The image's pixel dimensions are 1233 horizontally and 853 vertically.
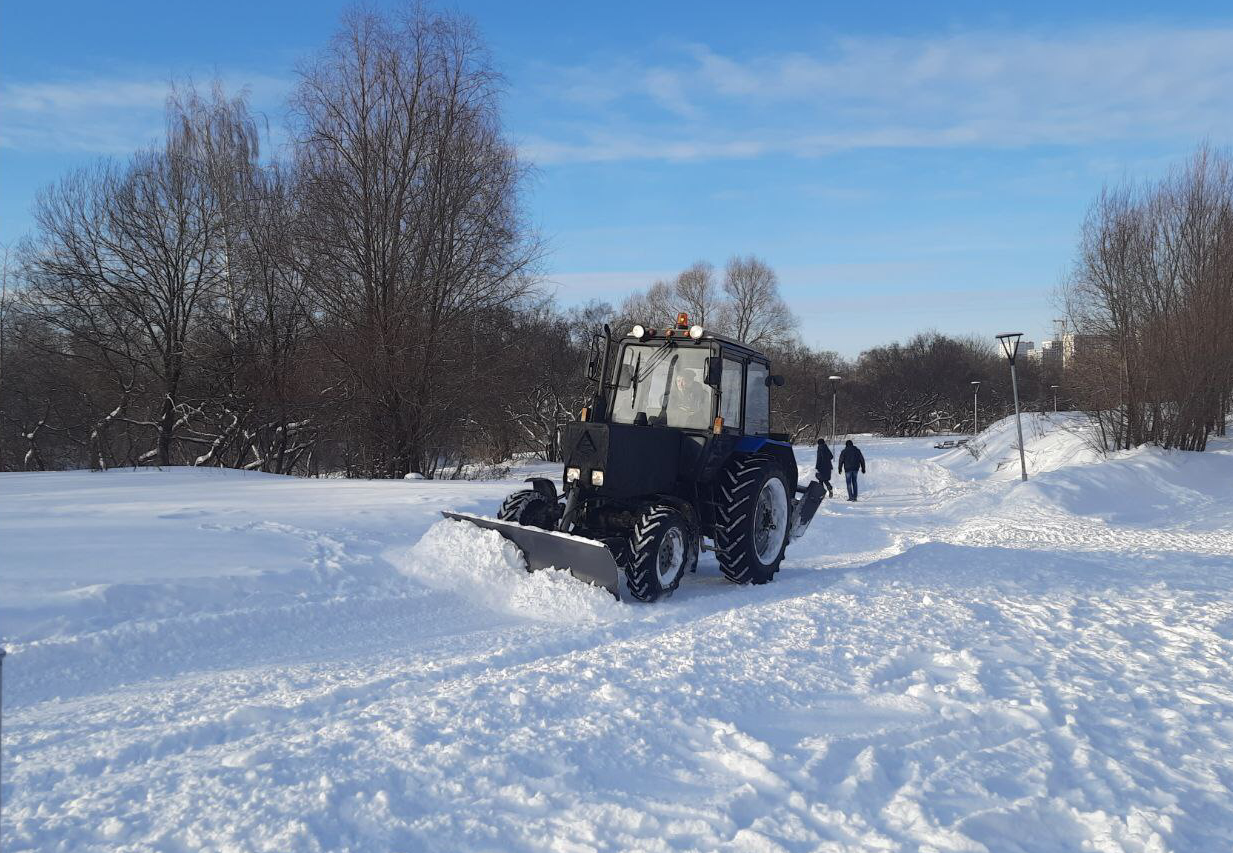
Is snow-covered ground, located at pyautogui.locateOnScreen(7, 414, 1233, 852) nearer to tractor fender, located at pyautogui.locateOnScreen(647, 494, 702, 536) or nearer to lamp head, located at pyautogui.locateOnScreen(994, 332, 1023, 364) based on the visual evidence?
tractor fender, located at pyautogui.locateOnScreen(647, 494, 702, 536)

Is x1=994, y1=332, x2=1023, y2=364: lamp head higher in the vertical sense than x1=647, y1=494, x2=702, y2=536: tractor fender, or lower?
higher

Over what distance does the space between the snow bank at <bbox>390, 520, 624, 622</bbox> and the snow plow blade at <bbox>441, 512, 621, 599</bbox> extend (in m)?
0.06

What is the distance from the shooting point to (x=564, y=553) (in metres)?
6.96

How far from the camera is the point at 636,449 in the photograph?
7406 millimetres

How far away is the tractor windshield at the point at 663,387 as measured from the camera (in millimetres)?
8195

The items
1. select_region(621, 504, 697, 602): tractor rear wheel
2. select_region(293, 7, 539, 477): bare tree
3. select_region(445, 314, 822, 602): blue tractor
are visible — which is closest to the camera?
select_region(621, 504, 697, 602): tractor rear wheel

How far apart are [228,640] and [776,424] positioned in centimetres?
4371

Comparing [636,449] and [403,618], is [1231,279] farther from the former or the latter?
[403,618]

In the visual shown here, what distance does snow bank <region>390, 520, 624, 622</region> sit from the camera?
6512 mm

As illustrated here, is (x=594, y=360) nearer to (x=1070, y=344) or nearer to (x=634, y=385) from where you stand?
(x=634, y=385)

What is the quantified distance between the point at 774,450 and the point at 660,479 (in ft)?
6.26

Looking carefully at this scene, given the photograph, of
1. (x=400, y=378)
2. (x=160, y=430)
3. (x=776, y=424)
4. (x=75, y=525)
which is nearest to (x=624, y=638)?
(x=75, y=525)

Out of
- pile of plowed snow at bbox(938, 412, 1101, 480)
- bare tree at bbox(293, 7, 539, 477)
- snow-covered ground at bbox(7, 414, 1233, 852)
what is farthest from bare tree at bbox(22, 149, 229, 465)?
pile of plowed snow at bbox(938, 412, 1101, 480)

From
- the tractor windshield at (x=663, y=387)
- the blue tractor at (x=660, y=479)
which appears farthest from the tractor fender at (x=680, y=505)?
the tractor windshield at (x=663, y=387)
